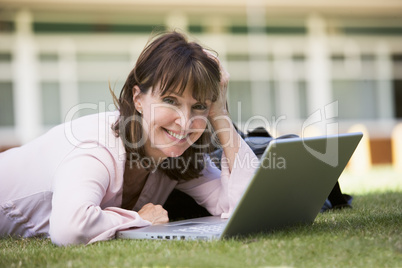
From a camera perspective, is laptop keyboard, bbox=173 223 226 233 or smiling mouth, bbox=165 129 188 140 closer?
laptop keyboard, bbox=173 223 226 233

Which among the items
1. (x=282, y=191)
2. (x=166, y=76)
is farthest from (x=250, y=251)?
(x=166, y=76)

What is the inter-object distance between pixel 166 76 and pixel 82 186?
0.73 meters

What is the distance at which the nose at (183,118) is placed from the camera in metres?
3.27

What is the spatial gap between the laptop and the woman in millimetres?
285

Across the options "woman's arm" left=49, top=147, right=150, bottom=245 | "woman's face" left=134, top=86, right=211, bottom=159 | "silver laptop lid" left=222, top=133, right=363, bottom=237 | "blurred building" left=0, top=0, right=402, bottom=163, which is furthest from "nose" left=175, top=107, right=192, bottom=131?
"blurred building" left=0, top=0, right=402, bottom=163

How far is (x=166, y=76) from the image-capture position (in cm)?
325

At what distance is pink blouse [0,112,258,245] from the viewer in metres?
2.96

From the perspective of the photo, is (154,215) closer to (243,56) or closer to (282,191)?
(282,191)

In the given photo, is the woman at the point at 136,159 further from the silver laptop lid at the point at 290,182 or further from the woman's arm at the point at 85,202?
the silver laptop lid at the point at 290,182

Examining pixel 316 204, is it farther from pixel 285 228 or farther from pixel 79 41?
pixel 79 41

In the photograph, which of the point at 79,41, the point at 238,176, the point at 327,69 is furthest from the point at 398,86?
the point at 238,176

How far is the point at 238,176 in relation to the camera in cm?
362

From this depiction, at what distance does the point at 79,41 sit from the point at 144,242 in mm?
13839

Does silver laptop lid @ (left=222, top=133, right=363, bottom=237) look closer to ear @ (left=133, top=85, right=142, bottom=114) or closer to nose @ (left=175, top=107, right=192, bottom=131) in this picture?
nose @ (left=175, top=107, right=192, bottom=131)
